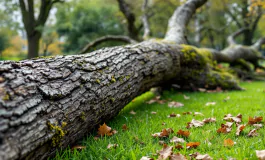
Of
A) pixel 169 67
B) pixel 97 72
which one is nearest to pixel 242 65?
pixel 169 67

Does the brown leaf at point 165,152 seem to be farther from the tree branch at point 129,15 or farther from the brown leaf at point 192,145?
the tree branch at point 129,15

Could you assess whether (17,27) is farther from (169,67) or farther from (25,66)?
(25,66)

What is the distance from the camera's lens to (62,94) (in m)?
2.14

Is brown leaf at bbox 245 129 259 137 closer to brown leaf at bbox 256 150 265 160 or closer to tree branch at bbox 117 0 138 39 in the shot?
brown leaf at bbox 256 150 265 160

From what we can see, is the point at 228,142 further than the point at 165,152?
Yes

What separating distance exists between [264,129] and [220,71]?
159 inches

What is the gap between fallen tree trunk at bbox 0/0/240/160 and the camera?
5.31ft

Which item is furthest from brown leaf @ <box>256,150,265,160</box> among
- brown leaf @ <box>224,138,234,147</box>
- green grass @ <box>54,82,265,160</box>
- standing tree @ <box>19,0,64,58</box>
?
standing tree @ <box>19,0,64,58</box>

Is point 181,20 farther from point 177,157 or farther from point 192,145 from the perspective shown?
point 177,157

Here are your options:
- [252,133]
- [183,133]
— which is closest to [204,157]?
[183,133]

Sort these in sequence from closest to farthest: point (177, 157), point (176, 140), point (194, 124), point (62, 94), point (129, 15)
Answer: point (177, 157) < point (62, 94) < point (176, 140) < point (194, 124) < point (129, 15)

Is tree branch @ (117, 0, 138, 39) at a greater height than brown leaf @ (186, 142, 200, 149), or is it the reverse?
tree branch @ (117, 0, 138, 39)

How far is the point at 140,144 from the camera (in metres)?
2.31

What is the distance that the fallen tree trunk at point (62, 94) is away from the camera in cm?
162
